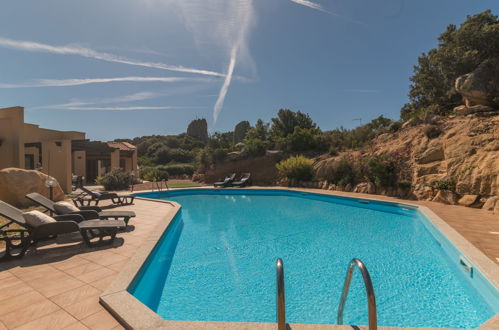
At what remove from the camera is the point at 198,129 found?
2165 inches

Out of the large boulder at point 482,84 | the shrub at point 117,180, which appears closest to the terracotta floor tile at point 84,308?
the shrub at point 117,180

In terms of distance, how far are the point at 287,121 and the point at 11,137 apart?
2158 centimetres

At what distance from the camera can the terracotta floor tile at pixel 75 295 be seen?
2.66m

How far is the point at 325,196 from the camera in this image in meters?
12.7

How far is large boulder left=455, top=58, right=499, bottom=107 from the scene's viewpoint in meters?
11.8

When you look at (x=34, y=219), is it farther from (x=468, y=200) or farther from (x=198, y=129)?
A: (x=198, y=129)

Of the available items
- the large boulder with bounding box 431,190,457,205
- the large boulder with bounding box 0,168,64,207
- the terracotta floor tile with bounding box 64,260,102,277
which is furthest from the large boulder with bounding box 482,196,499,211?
the large boulder with bounding box 0,168,64,207

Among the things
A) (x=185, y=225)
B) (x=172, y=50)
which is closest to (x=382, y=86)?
(x=172, y=50)

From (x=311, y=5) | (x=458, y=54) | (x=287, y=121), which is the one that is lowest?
(x=287, y=121)

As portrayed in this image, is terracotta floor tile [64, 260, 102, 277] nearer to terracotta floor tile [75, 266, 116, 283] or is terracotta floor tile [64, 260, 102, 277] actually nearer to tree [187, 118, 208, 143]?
terracotta floor tile [75, 266, 116, 283]

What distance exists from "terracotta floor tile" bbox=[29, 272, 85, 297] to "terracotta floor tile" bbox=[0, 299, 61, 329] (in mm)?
233

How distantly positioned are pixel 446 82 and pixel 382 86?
3945 mm

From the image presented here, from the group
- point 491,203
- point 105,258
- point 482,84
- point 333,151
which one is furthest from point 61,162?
point 482,84

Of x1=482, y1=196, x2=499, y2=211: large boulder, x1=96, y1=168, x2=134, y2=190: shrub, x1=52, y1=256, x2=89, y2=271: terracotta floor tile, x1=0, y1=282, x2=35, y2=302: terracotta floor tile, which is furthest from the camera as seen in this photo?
x1=96, y1=168, x2=134, y2=190: shrub
